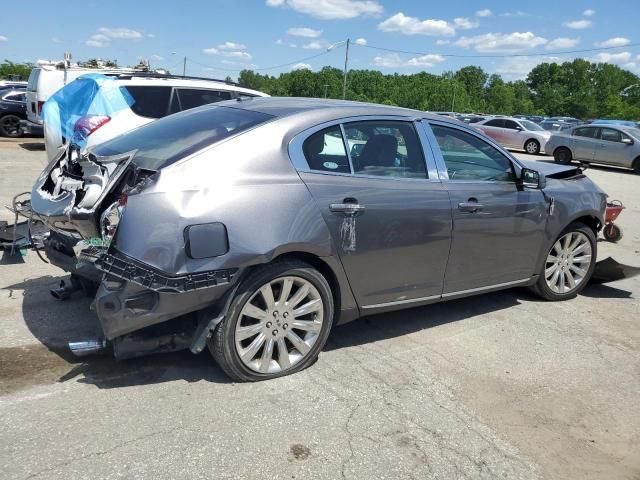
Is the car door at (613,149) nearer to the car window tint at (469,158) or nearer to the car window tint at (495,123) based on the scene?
the car window tint at (495,123)

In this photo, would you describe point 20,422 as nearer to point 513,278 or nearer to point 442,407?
point 442,407

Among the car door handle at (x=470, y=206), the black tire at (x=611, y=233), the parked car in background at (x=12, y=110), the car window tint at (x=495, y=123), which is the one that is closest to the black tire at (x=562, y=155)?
the car window tint at (x=495, y=123)

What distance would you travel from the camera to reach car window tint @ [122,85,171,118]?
337 inches

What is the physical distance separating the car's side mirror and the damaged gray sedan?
13 millimetres

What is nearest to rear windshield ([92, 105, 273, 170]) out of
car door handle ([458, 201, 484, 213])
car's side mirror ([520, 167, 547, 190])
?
car door handle ([458, 201, 484, 213])

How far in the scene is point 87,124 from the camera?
7.75m

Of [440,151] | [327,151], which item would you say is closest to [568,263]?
[440,151]

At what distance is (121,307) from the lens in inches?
121

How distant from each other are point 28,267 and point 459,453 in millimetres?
4168

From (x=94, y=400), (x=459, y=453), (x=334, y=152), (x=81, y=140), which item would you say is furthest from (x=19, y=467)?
(x=81, y=140)

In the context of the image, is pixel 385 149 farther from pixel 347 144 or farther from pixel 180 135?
pixel 180 135

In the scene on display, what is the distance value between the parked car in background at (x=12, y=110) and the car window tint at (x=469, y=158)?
16.5 meters

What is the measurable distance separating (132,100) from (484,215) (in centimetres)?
597

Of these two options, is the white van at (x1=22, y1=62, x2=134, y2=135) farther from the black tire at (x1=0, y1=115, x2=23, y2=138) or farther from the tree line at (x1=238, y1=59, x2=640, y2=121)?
the tree line at (x1=238, y1=59, x2=640, y2=121)
